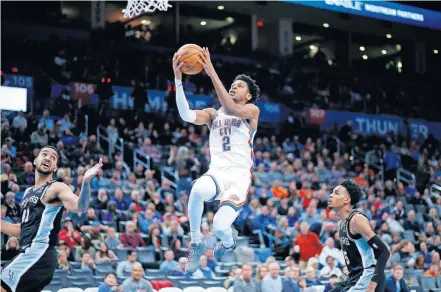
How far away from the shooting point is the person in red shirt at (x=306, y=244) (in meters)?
17.0

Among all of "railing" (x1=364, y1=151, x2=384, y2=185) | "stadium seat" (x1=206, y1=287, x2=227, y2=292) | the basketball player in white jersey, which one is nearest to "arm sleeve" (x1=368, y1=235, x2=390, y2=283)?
the basketball player in white jersey

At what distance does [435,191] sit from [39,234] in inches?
789

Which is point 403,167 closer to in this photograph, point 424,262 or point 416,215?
point 416,215

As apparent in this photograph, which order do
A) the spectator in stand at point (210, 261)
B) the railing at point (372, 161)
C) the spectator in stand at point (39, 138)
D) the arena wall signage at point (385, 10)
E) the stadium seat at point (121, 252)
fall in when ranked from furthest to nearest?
the railing at point (372, 161), the arena wall signage at point (385, 10), the spectator in stand at point (39, 138), the spectator in stand at point (210, 261), the stadium seat at point (121, 252)

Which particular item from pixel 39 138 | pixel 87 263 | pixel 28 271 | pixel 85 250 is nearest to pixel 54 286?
pixel 87 263

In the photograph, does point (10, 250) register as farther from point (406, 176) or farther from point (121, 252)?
point (406, 176)

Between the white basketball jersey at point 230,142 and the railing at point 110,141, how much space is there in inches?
462

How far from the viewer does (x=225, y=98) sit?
8562 millimetres

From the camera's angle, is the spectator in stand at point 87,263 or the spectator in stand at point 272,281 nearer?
the spectator in stand at point 272,281

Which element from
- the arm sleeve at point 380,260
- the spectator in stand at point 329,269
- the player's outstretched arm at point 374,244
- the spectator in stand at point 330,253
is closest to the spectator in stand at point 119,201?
the spectator in stand at point 330,253

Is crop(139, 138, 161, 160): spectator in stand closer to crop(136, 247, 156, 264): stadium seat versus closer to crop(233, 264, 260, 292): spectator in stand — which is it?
crop(136, 247, 156, 264): stadium seat

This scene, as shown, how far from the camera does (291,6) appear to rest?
3062 centimetres

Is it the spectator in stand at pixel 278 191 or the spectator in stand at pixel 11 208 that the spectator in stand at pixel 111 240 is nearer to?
the spectator in stand at pixel 11 208

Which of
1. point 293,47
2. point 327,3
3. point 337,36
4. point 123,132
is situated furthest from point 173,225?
point 337,36
